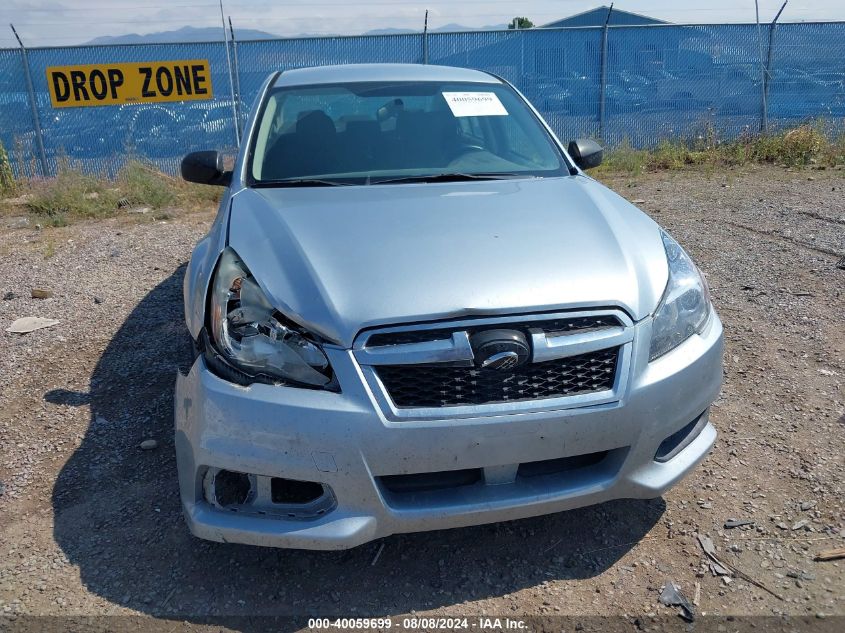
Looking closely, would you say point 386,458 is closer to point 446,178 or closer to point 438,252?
point 438,252

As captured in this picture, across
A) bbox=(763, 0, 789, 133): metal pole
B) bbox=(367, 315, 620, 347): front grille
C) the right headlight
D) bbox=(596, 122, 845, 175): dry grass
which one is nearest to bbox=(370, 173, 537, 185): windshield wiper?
the right headlight

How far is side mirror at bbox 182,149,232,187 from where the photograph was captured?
3748mm

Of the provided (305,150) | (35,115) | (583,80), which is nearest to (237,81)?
(35,115)

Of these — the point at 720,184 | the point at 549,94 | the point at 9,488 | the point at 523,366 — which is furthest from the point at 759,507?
the point at 549,94

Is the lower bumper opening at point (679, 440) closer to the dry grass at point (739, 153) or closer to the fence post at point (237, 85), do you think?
the dry grass at point (739, 153)

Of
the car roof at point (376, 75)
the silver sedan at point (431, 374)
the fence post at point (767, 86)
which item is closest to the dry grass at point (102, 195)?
the car roof at point (376, 75)

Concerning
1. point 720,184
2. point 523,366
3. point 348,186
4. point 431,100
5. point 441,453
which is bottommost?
point 720,184

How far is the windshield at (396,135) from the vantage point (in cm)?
339

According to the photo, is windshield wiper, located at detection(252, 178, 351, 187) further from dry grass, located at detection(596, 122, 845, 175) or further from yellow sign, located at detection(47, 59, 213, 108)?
yellow sign, located at detection(47, 59, 213, 108)

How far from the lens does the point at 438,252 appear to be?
7.99 feet

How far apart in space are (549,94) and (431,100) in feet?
26.3

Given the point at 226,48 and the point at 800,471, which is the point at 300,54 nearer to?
the point at 226,48

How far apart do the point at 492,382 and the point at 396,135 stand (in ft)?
6.24

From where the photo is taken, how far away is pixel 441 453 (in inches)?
80.7
